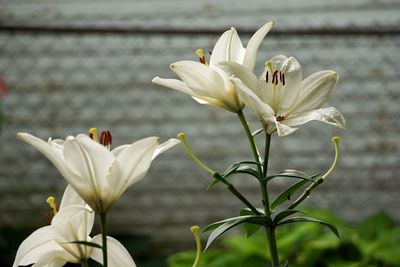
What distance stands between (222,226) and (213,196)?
8.89 feet

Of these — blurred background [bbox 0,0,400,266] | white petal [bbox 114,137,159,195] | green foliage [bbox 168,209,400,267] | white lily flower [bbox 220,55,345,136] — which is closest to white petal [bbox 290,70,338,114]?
white lily flower [bbox 220,55,345,136]

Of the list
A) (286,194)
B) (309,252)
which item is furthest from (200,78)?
(309,252)

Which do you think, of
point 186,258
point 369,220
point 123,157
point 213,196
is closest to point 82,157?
point 123,157

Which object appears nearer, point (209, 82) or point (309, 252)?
point (209, 82)

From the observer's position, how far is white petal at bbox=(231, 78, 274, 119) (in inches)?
20.8

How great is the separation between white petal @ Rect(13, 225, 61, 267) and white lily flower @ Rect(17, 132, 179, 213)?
0.20 feet

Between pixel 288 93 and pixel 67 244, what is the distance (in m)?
0.20

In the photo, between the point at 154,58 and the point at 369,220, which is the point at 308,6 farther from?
the point at 369,220

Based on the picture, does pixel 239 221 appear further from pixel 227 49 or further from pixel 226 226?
pixel 227 49

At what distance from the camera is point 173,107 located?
3320 millimetres

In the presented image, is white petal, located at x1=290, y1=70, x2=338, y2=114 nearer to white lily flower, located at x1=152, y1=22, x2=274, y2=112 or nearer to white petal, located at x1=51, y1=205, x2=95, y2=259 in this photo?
white lily flower, located at x1=152, y1=22, x2=274, y2=112

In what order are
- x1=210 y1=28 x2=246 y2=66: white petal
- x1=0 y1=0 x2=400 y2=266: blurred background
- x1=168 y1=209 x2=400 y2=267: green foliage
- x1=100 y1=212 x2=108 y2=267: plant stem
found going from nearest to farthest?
x1=100 y1=212 x2=108 y2=267: plant stem < x1=210 y1=28 x2=246 y2=66: white petal < x1=168 y1=209 x2=400 y2=267: green foliage < x1=0 y1=0 x2=400 y2=266: blurred background

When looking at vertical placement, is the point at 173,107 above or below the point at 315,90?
below

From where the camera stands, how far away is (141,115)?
329 cm
